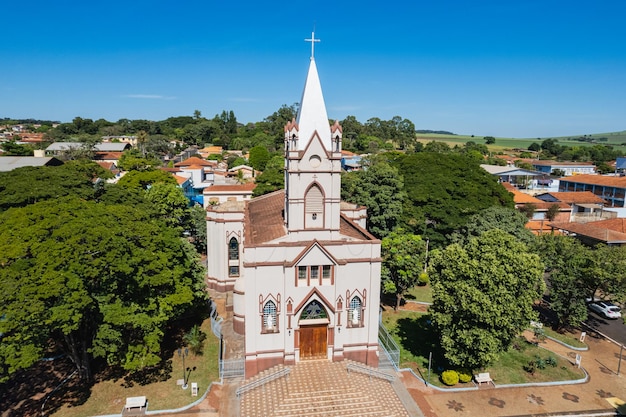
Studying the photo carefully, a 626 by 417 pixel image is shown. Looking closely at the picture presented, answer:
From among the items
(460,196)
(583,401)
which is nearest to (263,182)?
(460,196)

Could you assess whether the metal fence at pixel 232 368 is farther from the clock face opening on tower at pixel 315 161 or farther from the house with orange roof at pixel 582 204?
the house with orange roof at pixel 582 204

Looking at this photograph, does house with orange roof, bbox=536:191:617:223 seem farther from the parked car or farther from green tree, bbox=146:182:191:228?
green tree, bbox=146:182:191:228

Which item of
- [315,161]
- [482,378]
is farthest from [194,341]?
[482,378]

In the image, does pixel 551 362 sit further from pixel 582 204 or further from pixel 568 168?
pixel 568 168

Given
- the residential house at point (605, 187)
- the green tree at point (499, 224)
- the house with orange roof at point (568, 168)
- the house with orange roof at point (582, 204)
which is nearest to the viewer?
the green tree at point (499, 224)

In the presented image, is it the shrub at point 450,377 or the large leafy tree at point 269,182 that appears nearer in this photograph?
the shrub at point 450,377

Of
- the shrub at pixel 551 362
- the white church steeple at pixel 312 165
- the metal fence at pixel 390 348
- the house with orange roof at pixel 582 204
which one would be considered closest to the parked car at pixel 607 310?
the shrub at pixel 551 362

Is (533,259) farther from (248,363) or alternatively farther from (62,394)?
(62,394)

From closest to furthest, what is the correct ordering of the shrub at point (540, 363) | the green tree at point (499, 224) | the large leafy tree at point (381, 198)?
the shrub at point (540, 363), the green tree at point (499, 224), the large leafy tree at point (381, 198)
